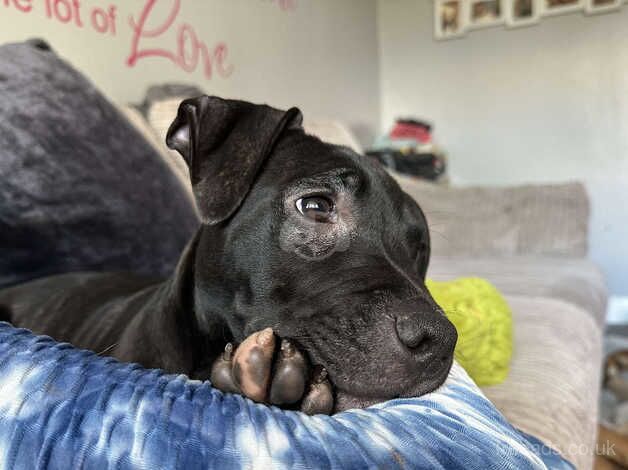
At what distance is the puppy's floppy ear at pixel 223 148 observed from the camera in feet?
3.22

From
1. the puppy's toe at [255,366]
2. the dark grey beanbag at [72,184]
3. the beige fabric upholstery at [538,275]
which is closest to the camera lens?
the puppy's toe at [255,366]

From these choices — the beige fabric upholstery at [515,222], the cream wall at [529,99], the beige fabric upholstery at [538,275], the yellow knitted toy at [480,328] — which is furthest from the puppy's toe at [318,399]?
the cream wall at [529,99]

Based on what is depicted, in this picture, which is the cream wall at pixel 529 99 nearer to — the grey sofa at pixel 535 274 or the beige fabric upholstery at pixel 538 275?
the grey sofa at pixel 535 274

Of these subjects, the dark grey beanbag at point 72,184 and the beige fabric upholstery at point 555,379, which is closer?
the beige fabric upholstery at point 555,379

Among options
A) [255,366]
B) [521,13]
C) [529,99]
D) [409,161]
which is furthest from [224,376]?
[521,13]

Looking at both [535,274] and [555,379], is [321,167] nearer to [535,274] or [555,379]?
[555,379]

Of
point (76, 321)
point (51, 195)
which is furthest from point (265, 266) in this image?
point (51, 195)

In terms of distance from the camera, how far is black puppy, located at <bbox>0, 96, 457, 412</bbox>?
80cm

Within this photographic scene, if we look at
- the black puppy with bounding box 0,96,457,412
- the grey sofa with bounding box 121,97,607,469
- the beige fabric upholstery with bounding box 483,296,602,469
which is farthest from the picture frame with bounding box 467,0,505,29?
the black puppy with bounding box 0,96,457,412

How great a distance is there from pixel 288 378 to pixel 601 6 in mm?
4606

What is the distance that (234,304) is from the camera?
97 cm

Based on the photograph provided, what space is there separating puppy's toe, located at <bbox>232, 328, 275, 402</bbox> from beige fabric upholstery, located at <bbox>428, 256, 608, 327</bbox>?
164 centimetres

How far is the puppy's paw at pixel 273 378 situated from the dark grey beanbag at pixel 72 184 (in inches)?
37.1

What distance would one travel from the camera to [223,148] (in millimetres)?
1011
